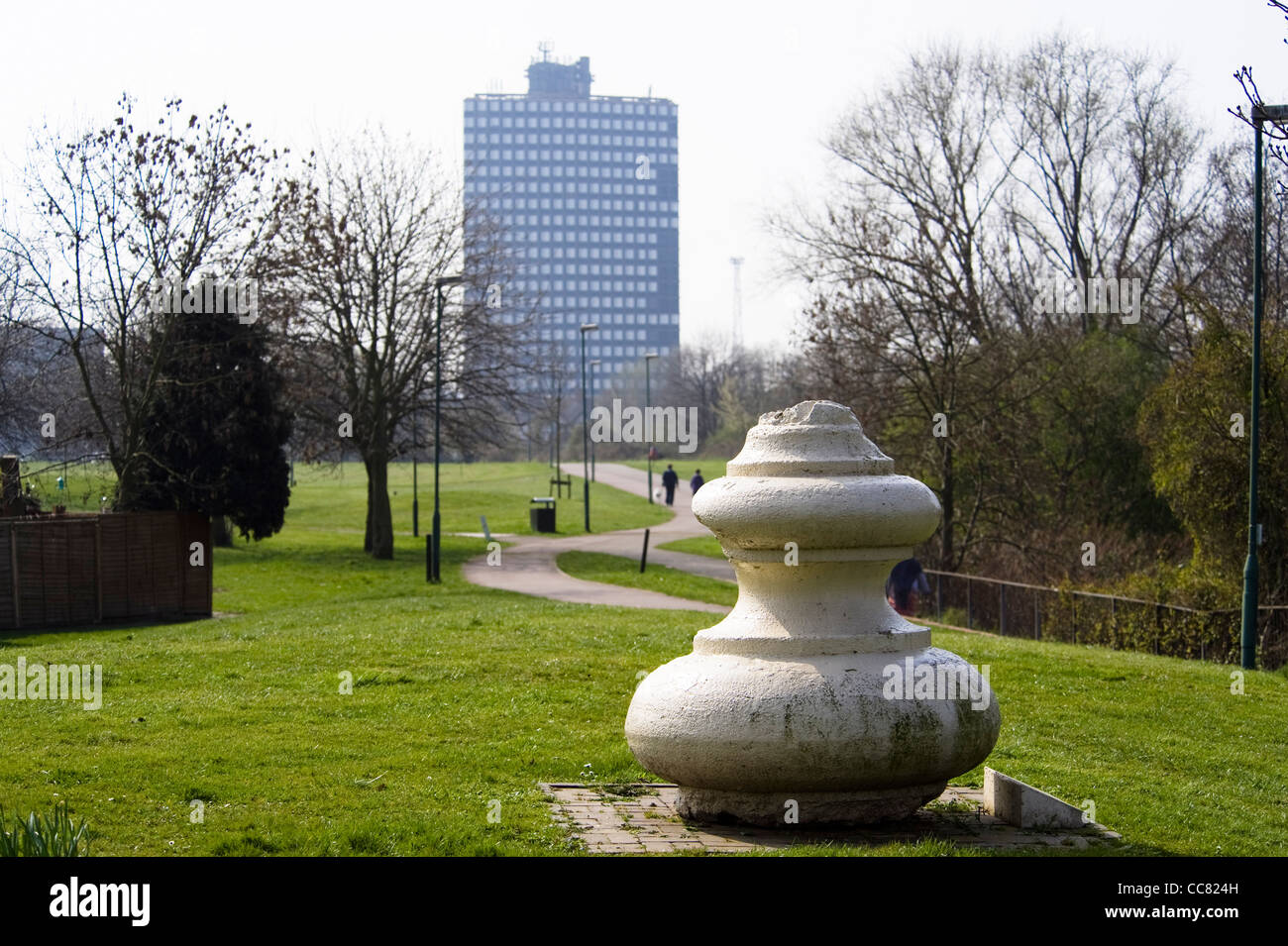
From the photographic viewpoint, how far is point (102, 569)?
78.4ft

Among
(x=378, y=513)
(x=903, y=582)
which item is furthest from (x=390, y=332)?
(x=903, y=582)

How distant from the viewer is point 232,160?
1213 inches

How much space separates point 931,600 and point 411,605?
417 inches

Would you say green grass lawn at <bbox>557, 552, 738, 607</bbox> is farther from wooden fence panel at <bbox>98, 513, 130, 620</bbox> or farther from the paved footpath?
wooden fence panel at <bbox>98, 513, 130, 620</bbox>

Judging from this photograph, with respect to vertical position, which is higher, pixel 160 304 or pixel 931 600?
pixel 160 304

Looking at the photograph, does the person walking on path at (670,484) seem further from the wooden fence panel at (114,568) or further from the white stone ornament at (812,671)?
the white stone ornament at (812,671)

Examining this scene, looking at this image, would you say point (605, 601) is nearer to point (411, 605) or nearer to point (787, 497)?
point (411, 605)

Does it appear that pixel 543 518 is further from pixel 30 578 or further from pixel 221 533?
pixel 30 578

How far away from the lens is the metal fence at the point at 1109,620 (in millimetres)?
20844

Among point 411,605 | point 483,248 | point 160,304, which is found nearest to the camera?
point 411,605

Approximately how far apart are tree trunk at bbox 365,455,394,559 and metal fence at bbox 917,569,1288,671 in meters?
16.8

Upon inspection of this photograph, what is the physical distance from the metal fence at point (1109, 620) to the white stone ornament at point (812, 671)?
15238mm

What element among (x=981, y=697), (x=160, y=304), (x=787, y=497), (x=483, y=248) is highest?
(x=483, y=248)
